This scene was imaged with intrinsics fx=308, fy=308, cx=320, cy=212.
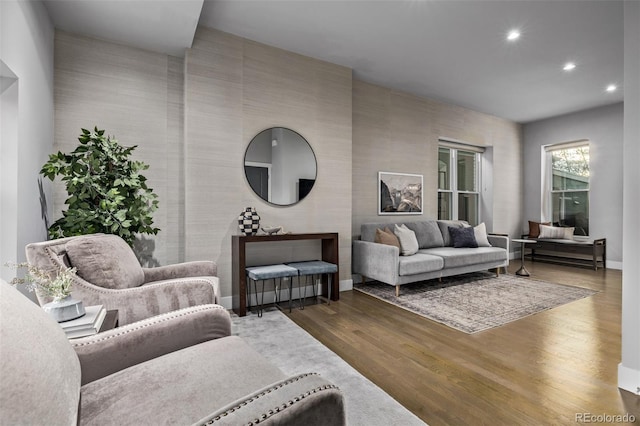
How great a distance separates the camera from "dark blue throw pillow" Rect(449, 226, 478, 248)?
195 inches

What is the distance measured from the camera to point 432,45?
3697 mm

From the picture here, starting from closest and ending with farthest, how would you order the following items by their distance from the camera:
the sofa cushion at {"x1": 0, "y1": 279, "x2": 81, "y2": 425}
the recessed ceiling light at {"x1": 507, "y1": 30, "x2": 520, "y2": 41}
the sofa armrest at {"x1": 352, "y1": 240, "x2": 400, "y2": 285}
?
the sofa cushion at {"x1": 0, "y1": 279, "x2": 81, "y2": 425} → the recessed ceiling light at {"x1": 507, "y1": 30, "x2": 520, "y2": 41} → the sofa armrest at {"x1": 352, "y1": 240, "x2": 400, "y2": 285}

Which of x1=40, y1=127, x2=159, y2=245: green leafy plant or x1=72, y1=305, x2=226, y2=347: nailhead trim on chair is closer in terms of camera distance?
x1=72, y1=305, x2=226, y2=347: nailhead trim on chair

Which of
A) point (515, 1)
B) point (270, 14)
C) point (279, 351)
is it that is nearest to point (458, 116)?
point (515, 1)

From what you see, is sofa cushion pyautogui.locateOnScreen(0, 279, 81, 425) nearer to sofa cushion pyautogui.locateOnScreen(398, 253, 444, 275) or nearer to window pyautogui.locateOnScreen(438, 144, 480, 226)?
sofa cushion pyautogui.locateOnScreen(398, 253, 444, 275)

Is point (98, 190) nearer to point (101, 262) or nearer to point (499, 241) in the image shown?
point (101, 262)

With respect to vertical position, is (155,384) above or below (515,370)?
above

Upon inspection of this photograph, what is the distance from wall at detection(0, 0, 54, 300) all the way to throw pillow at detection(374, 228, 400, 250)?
11.7 ft

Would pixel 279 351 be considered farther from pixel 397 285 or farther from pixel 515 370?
pixel 397 285

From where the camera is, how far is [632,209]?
185 centimetres

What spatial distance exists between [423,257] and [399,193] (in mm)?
1313

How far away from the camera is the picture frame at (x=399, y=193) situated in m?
4.88

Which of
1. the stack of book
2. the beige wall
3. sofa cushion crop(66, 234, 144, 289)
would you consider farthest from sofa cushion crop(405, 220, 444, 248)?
the stack of book

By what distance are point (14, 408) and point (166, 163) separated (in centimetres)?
319
